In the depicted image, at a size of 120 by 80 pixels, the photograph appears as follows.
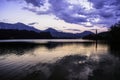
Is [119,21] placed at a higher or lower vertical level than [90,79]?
higher

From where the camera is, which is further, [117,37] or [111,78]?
[117,37]

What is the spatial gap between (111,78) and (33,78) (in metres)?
8.33

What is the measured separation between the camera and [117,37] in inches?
4368

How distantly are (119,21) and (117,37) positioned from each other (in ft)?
65.6

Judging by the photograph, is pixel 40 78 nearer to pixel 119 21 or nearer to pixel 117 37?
pixel 117 37

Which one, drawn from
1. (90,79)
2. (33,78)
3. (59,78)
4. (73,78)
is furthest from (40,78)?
(90,79)

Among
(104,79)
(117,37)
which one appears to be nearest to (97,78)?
(104,79)

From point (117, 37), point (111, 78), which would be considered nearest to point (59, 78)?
point (111, 78)

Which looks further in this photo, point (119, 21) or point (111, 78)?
point (119, 21)

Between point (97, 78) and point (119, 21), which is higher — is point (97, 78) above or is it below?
below

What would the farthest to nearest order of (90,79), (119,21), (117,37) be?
1. (119,21)
2. (117,37)
3. (90,79)

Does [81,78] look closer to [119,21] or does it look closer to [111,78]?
[111,78]

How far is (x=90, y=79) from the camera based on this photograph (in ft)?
51.9

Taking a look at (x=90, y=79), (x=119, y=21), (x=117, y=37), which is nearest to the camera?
(x=90, y=79)
